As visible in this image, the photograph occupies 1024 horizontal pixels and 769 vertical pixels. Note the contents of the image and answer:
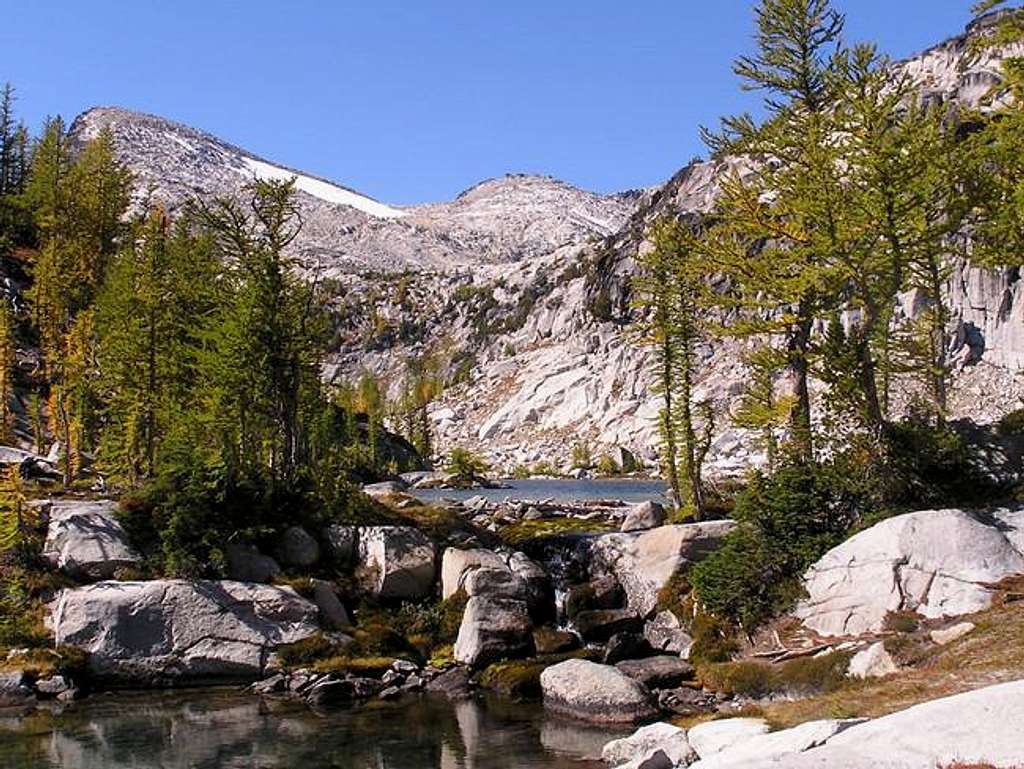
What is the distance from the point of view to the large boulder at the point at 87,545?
3416 centimetres

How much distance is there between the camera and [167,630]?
105 ft

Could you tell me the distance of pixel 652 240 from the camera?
48938 mm

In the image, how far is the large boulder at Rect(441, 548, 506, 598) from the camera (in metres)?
37.0

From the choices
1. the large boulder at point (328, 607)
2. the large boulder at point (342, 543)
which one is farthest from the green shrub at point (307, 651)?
the large boulder at point (342, 543)

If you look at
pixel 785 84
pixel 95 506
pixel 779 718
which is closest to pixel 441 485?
pixel 95 506

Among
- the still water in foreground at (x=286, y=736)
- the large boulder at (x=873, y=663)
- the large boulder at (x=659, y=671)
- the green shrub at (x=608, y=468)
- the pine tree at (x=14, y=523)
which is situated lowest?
the still water in foreground at (x=286, y=736)

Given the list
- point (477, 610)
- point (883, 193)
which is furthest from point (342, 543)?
point (883, 193)

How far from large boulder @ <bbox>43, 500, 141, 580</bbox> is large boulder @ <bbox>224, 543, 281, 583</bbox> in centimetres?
356

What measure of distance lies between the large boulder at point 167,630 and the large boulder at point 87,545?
146 centimetres

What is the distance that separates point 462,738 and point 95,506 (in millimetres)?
20151

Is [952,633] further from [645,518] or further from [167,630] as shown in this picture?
[645,518]

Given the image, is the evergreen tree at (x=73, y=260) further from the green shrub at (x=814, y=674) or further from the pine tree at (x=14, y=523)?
the green shrub at (x=814, y=674)

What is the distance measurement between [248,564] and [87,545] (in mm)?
6085

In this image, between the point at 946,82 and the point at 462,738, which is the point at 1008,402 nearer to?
the point at 946,82
